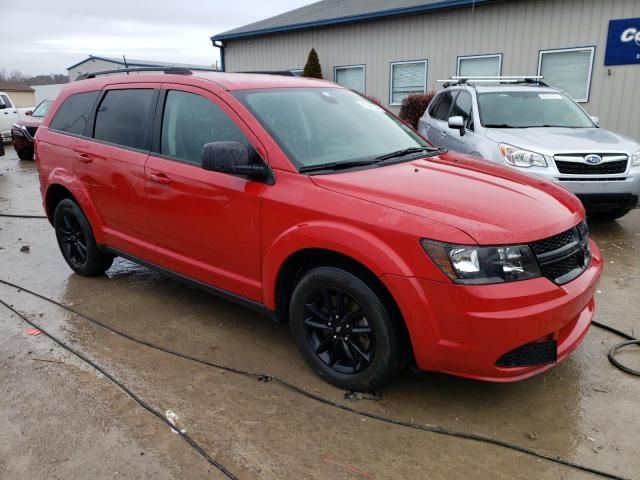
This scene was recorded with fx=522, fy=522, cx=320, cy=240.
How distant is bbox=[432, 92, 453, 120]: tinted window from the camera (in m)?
7.91

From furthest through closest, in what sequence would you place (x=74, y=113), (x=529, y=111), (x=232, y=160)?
(x=529, y=111), (x=74, y=113), (x=232, y=160)

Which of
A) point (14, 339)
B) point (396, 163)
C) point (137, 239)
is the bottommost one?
point (14, 339)

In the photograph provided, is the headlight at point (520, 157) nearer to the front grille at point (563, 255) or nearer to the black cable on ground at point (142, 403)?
the front grille at point (563, 255)

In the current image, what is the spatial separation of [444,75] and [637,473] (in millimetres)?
11890

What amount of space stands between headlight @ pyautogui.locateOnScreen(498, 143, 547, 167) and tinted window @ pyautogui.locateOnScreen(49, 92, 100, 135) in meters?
4.30

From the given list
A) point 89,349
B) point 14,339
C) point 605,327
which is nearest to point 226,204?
point 89,349

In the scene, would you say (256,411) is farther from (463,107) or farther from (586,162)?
(463,107)

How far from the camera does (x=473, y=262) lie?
2477 mm

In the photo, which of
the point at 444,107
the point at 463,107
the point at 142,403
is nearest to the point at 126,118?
the point at 142,403

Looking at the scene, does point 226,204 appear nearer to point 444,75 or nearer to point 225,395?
point 225,395

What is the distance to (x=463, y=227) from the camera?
8.16 ft

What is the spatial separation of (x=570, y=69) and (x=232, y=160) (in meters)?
10.7

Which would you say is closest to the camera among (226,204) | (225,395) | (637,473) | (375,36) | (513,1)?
(637,473)

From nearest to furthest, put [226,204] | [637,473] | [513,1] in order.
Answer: [637,473], [226,204], [513,1]
